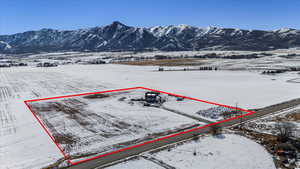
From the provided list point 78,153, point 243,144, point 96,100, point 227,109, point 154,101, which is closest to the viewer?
point 78,153

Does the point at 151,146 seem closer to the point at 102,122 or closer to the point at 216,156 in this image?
the point at 216,156

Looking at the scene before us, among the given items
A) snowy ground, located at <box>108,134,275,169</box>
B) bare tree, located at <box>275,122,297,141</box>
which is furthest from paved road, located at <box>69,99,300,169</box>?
bare tree, located at <box>275,122,297,141</box>

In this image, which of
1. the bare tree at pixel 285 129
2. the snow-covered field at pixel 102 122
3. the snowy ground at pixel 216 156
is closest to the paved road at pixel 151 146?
the snowy ground at pixel 216 156

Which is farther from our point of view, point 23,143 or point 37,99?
point 37,99

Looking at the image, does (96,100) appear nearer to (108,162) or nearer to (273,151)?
(108,162)

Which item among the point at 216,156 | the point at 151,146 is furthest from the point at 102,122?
the point at 216,156

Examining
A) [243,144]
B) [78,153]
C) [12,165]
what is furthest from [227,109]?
[12,165]

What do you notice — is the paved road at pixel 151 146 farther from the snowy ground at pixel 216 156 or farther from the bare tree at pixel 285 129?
the bare tree at pixel 285 129
